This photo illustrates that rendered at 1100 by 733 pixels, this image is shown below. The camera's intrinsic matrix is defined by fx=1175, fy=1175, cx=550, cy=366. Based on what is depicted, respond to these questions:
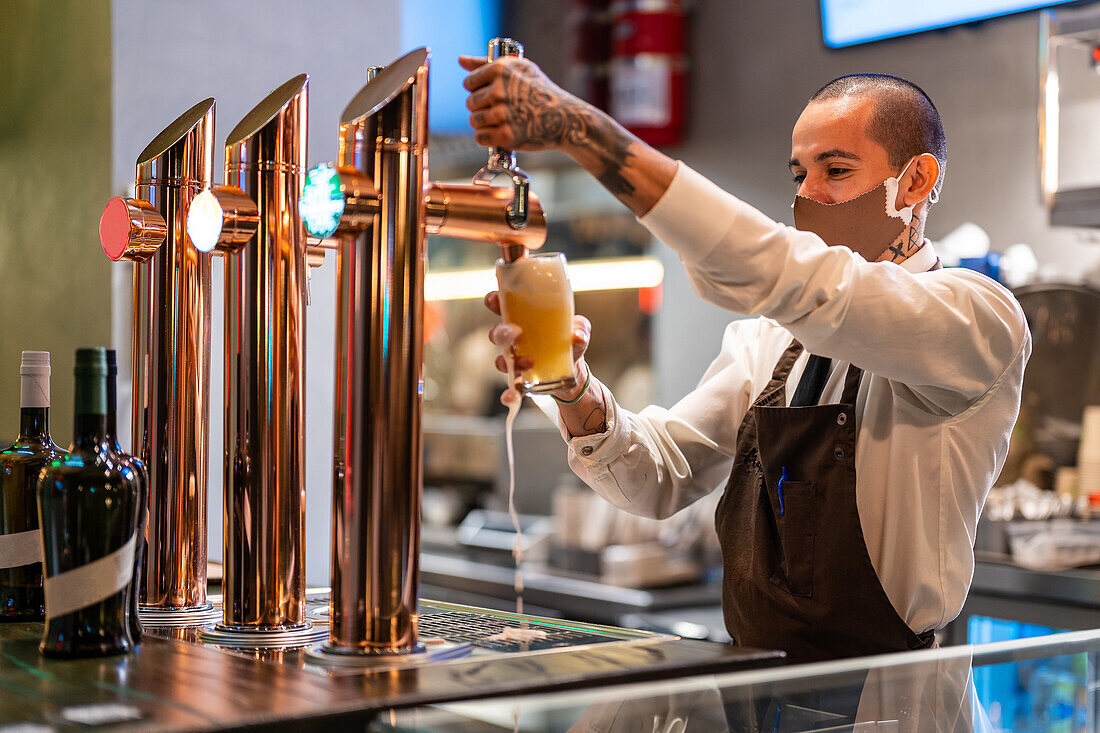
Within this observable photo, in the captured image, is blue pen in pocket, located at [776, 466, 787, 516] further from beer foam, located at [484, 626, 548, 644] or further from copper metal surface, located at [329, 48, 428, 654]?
copper metal surface, located at [329, 48, 428, 654]

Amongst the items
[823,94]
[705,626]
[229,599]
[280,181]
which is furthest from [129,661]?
[705,626]

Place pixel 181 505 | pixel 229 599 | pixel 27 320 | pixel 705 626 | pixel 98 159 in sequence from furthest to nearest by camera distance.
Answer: pixel 705 626
pixel 27 320
pixel 98 159
pixel 181 505
pixel 229 599

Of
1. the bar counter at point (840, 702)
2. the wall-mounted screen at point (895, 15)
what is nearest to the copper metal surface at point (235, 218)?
the bar counter at point (840, 702)

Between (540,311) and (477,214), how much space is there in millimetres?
134

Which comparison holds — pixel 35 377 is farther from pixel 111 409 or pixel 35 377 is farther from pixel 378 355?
pixel 378 355

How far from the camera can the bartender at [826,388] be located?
1.08 m

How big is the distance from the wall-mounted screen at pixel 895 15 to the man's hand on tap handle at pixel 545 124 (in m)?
2.95

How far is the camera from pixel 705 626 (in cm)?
351

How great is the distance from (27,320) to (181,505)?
1.17 meters

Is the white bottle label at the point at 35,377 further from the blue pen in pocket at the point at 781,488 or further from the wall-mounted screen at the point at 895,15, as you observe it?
the wall-mounted screen at the point at 895,15

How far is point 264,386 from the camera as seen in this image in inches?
39.2

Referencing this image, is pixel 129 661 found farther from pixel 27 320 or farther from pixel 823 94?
pixel 27 320

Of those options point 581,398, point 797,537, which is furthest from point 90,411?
point 797,537

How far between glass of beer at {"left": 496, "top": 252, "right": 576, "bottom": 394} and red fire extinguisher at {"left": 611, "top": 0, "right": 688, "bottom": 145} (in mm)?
3651
